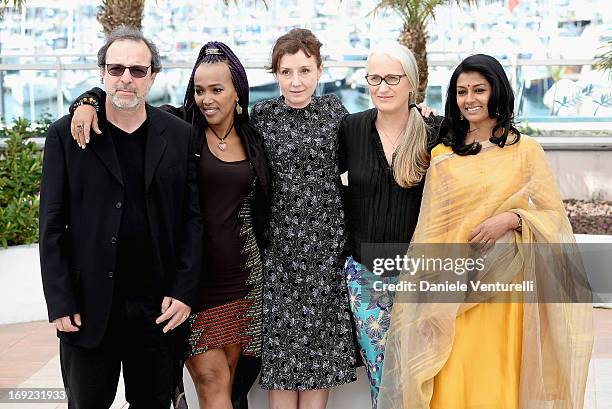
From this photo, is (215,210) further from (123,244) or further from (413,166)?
(413,166)

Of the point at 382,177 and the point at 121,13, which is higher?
the point at 121,13

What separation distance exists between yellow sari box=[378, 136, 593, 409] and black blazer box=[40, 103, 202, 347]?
1021mm

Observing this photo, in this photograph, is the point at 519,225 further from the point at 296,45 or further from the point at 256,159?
the point at 296,45

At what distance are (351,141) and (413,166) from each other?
1.15 feet

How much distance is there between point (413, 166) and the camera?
3924mm

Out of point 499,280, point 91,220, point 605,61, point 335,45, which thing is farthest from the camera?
point 335,45

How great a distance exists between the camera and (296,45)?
411cm

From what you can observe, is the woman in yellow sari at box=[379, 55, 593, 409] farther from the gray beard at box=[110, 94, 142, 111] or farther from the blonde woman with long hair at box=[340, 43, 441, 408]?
the gray beard at box=[110, 94, 142, 111]

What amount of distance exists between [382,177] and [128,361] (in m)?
1.31

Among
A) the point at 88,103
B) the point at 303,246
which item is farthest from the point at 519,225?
the point at 88,103

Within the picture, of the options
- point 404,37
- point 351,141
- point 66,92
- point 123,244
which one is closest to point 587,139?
point 404,37

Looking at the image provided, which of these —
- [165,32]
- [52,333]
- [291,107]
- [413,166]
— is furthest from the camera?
[165,32]

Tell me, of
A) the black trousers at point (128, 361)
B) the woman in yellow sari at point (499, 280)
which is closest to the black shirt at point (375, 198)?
the woman in yellow sari at point (499, 280)

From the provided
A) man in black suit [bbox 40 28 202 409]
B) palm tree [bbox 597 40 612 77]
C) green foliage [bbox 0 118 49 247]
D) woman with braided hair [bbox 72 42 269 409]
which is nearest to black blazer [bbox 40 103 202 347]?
man in black suit [bbox 40 28 202 409]
